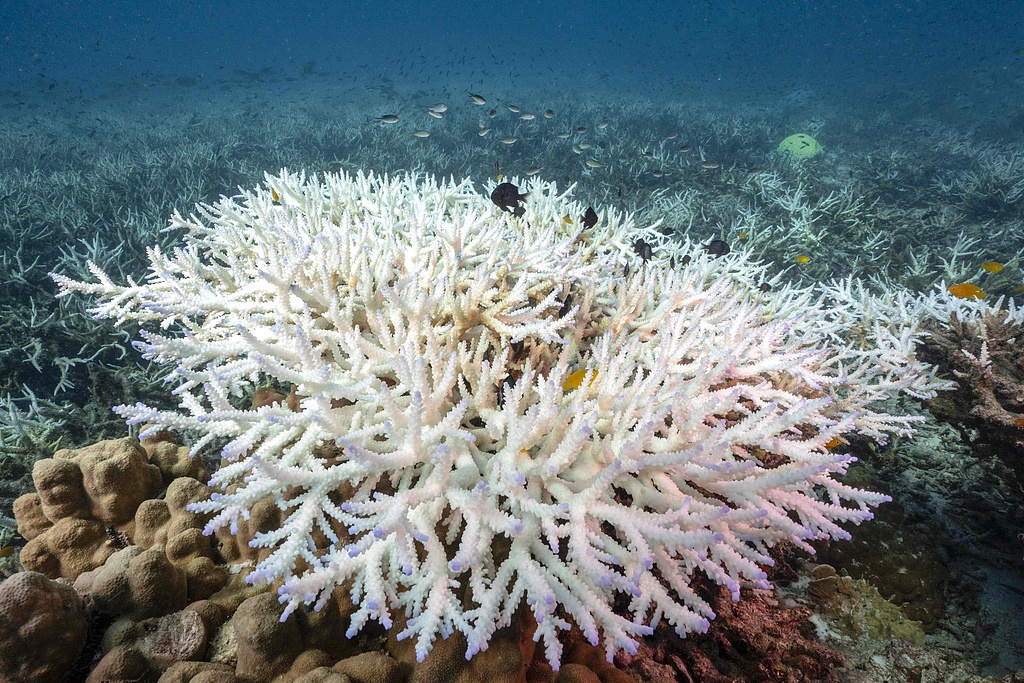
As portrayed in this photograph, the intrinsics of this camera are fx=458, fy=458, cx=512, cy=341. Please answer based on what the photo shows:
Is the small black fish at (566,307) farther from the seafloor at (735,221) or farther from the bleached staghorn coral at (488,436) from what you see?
the seafloor at (735,221)

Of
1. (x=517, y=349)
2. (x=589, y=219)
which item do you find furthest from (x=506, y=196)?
(x=517, y=349)

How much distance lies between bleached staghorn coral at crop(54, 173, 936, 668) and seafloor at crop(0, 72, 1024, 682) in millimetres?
853

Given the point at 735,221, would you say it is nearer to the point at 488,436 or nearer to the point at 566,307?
the point at 566,307

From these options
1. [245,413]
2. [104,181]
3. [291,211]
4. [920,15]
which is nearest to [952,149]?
[291,211]

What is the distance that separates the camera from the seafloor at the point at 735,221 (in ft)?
8.10

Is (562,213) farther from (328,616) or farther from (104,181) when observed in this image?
(104,181)

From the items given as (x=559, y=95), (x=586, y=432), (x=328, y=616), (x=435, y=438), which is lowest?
(x=328, y=616)

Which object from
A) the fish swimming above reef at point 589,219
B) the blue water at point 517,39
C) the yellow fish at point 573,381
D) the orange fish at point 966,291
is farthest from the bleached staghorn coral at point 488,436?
the blue water at point 517,39

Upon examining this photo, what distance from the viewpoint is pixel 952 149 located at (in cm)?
1397

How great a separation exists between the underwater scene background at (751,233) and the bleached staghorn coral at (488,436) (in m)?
0.49

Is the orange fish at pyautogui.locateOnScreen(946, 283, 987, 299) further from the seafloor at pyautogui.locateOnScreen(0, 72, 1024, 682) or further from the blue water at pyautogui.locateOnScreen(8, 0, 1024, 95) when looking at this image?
the blue water at pyautogui.locateOnScreen(8, 0, 1024, 95)

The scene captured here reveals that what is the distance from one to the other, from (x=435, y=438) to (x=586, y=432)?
52 centimetres

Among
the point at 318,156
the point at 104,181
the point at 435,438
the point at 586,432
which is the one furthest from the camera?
the point at 318,156

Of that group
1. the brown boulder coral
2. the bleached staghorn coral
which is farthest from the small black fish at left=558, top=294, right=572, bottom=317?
the brown boulder coral
